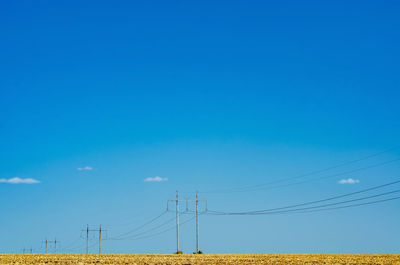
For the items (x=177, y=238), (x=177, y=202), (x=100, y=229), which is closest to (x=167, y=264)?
(x=177, y=238)

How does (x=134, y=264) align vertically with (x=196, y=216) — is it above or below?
below

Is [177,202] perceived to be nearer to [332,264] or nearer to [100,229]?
[100,229]

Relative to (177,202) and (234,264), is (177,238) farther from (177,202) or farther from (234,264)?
(234,264)

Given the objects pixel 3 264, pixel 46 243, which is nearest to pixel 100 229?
pixel 46 243

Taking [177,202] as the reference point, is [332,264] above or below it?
below

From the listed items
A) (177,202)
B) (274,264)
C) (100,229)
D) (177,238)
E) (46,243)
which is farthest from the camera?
(46,243)

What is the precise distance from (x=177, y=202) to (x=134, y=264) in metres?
58.4

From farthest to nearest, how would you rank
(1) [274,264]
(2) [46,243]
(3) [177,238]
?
1. (2) [46,243]
2. (3) [177,238]
3. (1) [274,264]

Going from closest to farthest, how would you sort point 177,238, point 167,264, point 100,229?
point 167,264, point 177,238, point 100,229

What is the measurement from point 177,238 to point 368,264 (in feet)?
160

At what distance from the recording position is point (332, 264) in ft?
152

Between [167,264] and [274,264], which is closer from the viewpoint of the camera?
[167,264]

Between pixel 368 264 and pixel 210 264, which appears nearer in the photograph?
pixel 210 264

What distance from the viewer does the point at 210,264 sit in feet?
140
